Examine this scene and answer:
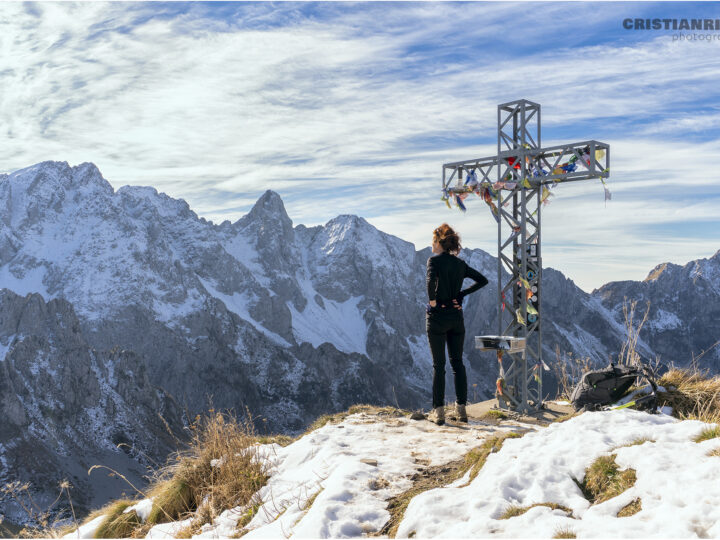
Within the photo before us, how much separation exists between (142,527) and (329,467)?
2153 millimetres

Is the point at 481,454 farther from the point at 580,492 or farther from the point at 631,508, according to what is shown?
the point at 631,508

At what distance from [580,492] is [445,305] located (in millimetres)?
4202

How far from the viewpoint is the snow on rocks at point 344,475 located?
190 inches

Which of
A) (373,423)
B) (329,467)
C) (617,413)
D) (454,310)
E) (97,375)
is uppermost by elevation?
(454,310)

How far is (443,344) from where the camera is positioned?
837 centimetres

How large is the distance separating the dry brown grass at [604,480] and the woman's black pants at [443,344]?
3.62 meters

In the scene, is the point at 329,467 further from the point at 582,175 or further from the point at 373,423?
the point at 582,175

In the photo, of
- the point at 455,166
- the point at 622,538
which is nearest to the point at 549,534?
the point at 622,538

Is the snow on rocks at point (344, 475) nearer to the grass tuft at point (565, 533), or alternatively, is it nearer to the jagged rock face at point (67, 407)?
the grass tuft at point (565, 533)

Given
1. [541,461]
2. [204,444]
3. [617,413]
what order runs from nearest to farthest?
[541,461] → [617,413] → [204,444]

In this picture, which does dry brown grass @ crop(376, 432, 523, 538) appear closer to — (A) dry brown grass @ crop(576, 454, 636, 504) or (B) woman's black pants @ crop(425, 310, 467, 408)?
(A) dry brown grass @ crop(576, 454, 636, 504)

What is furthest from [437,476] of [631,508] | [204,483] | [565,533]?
[204,483]

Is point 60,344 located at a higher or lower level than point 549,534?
lower

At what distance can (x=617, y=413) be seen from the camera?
18.9 ft
